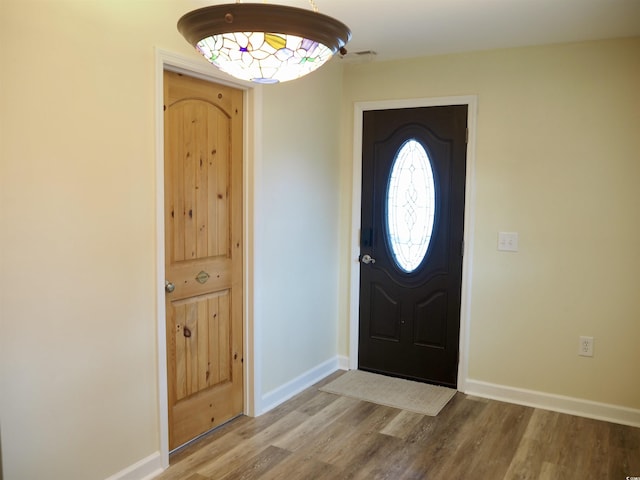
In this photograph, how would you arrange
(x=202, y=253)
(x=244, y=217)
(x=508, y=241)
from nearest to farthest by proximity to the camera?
(x=202, y=253)
(x=244, y=217)
(x=508, y=241)

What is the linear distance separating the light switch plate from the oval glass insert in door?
19.5 inches

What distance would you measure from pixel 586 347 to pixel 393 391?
1.32 metres

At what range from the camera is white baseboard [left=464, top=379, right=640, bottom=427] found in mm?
3301

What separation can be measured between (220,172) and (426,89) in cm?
170

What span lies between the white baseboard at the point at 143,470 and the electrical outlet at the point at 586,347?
265 centimetres

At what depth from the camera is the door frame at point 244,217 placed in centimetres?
251

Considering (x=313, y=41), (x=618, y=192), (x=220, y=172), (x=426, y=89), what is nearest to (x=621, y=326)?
(x=618, y=192)

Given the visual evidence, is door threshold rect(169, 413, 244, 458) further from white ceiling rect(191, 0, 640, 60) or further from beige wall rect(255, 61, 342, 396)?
white ceiling rect(191, 0, 640, 60)

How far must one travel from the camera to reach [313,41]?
1.40 meters

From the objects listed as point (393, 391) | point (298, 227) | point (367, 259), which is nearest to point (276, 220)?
point (298, 227)

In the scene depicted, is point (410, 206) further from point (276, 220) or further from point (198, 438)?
point (198, 438)

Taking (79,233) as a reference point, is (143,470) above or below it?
below

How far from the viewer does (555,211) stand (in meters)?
3.42

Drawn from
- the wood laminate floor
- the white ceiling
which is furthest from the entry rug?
the white ceiling
